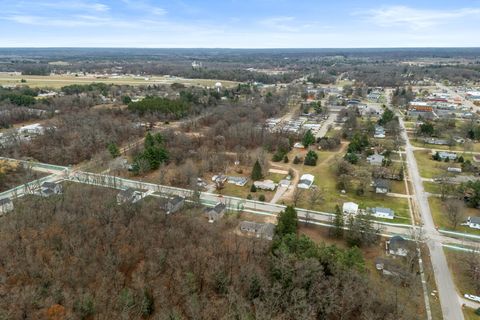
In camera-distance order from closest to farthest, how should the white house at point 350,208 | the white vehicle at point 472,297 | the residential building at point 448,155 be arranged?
1. the white vehicle at point 472,297
2. the white house at point 350,208
3. the residential building at point 448,155

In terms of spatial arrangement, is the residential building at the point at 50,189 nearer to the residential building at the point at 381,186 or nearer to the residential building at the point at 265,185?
the residential building at the point at 265,185

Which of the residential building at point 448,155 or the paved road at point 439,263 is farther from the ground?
the residential building at point 448,155

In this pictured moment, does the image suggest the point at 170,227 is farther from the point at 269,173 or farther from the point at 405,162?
the point at 405,162

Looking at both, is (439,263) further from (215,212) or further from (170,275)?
(170,275)

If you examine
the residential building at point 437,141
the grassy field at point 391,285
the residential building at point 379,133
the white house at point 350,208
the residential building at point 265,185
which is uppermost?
the residential building at point 379,133

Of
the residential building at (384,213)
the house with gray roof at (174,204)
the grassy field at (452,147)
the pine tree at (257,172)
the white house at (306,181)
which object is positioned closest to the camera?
the house with gray roof at (174,204)

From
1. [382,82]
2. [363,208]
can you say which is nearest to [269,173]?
[363,208]

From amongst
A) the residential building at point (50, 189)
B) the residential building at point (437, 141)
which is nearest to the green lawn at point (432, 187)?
the residential building at point (437, 141)
